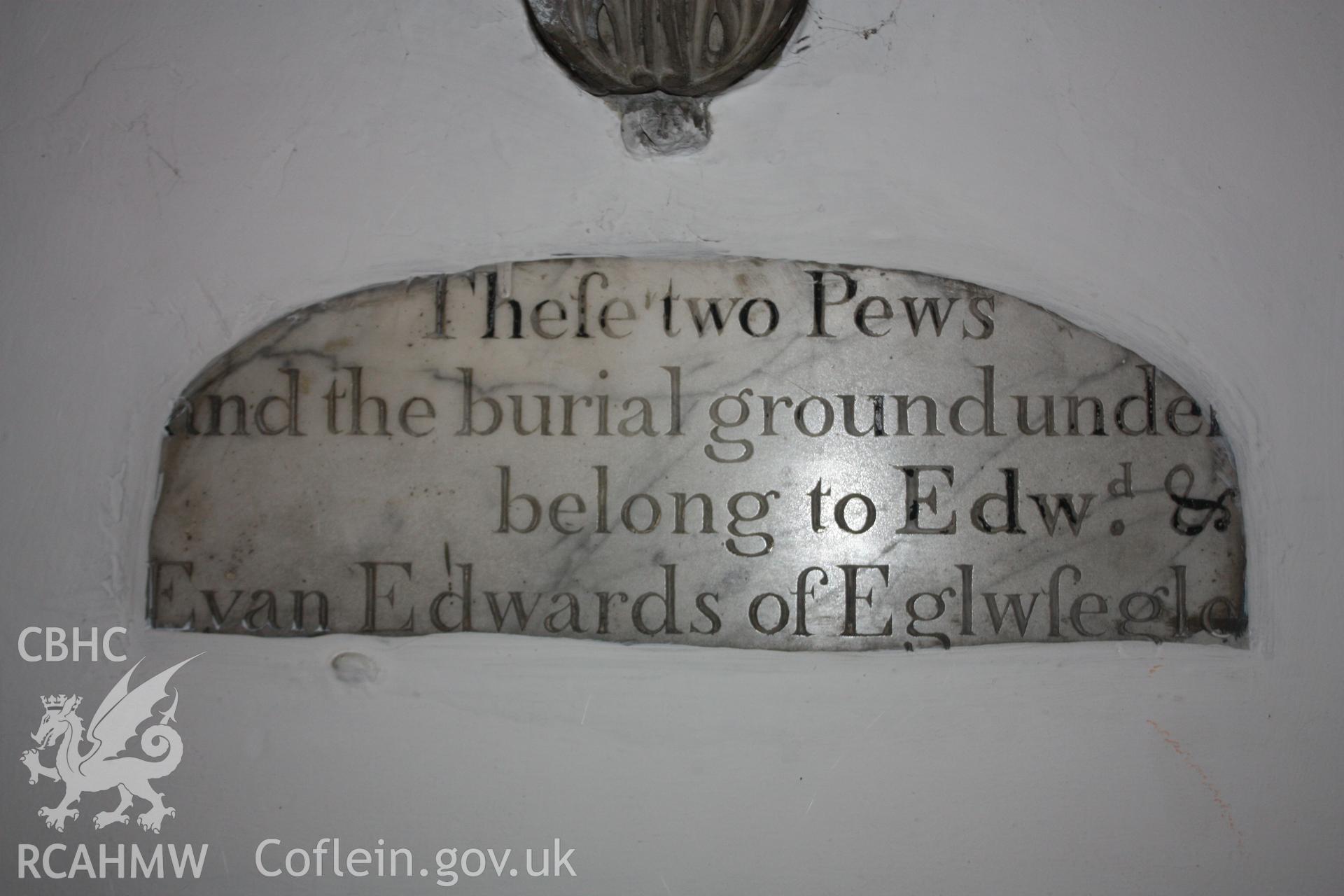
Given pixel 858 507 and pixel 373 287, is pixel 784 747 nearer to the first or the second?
pixel 858 507

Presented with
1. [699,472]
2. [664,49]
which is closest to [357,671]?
[699,472]

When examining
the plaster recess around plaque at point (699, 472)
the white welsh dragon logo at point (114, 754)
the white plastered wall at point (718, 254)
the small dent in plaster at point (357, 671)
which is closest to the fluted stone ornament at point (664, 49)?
the white plastered wall at point (718, 254)

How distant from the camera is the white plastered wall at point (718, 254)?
119 cm

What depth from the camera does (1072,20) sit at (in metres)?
1.25

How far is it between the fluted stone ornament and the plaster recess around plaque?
0.72 ft

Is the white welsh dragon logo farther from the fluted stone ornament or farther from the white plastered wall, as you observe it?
the fluted stone ornament

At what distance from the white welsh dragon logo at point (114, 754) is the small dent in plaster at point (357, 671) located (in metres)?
0.24

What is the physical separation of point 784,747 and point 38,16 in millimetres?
1561

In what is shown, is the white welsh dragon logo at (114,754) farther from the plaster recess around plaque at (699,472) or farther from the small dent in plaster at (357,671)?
the small dent in plaster at (357,671)

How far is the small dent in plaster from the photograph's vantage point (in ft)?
3.98

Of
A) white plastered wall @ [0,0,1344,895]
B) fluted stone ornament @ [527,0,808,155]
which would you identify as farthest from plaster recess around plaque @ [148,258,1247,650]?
fluted stone ornament @ [527,0,808,155]

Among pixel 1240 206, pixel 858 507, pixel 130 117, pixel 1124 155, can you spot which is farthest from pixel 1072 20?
pixel 130 117

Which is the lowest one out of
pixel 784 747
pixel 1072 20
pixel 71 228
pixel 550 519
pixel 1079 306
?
A: pixel 784 747

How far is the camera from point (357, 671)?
3.98 feet
